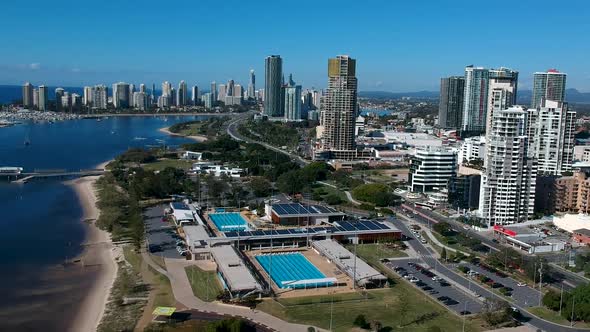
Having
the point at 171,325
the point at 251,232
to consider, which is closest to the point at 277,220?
the point at 251,232

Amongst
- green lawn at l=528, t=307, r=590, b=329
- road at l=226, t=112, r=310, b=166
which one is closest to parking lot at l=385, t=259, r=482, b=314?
Result: green lawn at l=528, t=307, r=590, b=329

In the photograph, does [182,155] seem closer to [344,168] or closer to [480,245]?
[344,168]

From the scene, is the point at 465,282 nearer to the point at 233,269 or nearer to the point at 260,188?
the point at 233,269

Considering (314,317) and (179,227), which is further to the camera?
(179,227)

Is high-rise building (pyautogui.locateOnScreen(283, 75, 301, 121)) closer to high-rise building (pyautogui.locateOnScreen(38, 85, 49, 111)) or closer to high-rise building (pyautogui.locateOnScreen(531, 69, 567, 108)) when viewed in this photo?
high-rise building (pyautogui.locateOnScreen(531, 69, 567, 108))

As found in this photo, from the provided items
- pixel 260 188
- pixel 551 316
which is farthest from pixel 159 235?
pixel 551 316
